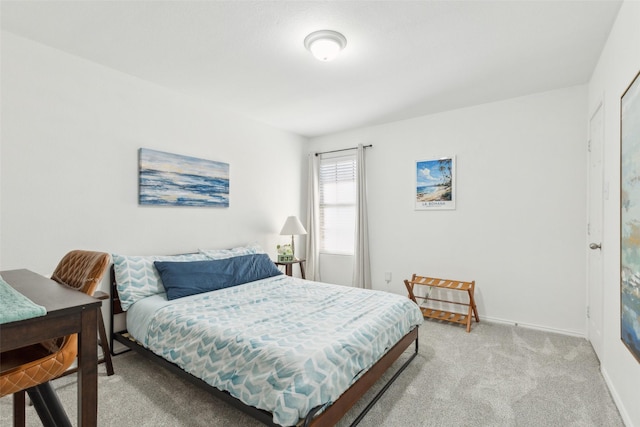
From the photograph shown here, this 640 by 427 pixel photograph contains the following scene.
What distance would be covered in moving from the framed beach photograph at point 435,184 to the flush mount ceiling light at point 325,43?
2.11 m

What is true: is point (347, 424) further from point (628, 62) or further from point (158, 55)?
point (158, 55)

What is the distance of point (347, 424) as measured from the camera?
1805 mm

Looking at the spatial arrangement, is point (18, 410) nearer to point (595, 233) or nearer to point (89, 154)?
point (89, 154)

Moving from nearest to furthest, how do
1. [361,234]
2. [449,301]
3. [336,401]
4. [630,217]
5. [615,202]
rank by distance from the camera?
[336,401], [630,217], [615,202], [449,301], [361,234]

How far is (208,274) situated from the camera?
2.88 meters

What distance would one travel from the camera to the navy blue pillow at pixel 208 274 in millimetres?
2652

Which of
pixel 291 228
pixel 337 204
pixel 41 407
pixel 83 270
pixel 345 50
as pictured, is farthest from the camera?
pixel 337 204

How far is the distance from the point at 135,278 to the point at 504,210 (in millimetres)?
3752

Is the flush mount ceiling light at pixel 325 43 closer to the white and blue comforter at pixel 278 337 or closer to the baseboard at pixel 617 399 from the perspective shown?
the white and blue comforter at pixel 278 337

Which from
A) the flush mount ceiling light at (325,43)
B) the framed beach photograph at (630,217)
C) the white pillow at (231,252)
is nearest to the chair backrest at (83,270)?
the white pillow at (231,252)

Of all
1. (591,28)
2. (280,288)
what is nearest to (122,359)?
(280,288)

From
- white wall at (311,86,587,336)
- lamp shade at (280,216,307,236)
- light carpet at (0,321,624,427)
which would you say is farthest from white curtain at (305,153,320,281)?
light carpet at (0,321,624,427)

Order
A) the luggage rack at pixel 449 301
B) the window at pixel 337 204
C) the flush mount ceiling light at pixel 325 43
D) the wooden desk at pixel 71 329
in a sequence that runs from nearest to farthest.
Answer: the wooden desk at pixel 71 329 < the flush mount ceiling light at pixel 325 43 < the luggage rack at pixel 449 301 < the window at pixel 337 204

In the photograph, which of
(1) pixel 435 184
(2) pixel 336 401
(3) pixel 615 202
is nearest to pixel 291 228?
(1) pixel 435 184
